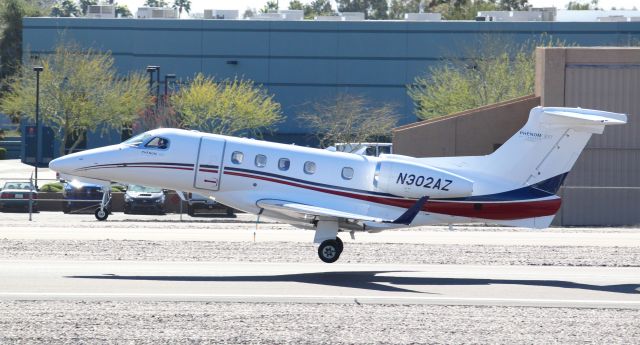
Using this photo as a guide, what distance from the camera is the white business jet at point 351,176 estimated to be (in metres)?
23.1

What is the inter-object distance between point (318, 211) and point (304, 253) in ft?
12.4

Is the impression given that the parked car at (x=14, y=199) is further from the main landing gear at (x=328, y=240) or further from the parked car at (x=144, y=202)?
the main landing gear at (x=328, y=240)

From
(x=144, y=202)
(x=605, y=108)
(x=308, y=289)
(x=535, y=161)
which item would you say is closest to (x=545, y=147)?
(x=535, y=161)

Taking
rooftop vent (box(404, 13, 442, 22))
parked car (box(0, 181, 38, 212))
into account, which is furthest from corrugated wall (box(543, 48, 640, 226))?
rooftop vent (box(404, 13, 442, 22))

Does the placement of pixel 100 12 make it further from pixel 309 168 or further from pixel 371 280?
pixel 371 280

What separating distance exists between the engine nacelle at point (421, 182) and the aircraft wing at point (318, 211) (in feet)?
1.01

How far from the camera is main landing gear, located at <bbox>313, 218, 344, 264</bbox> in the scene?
23234 mm

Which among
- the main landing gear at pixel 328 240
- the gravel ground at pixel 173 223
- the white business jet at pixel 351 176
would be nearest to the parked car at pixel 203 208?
the gravel ground at pixel 173 223

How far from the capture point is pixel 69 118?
6594cm

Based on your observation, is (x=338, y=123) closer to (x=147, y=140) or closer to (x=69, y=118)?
(x=69, y=118)

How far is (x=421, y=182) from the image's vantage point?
23.1 metres

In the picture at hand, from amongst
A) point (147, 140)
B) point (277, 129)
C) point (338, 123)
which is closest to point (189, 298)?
point (147, 140)

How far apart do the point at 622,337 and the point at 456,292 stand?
461cm

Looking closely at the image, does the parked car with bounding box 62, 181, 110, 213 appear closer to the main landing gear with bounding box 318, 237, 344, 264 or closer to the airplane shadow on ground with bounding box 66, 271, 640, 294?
the main landing gear with bounding box 318, 237, 344, 264
